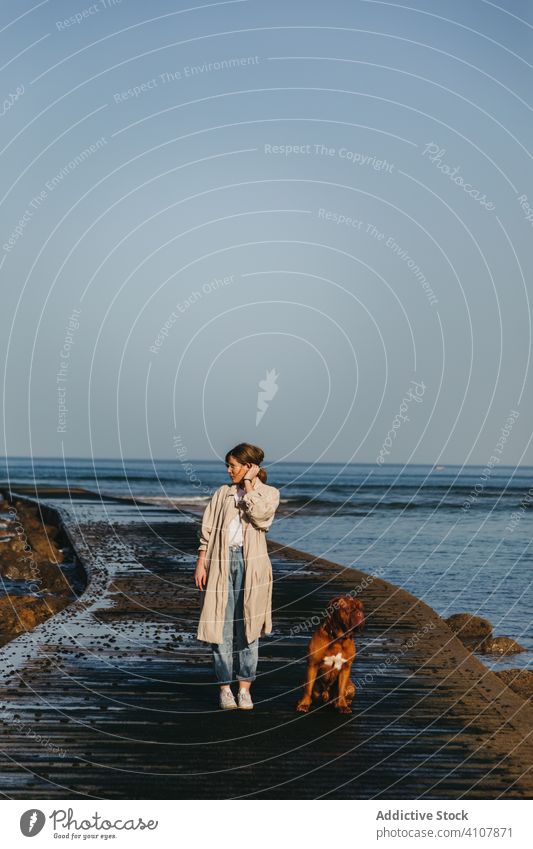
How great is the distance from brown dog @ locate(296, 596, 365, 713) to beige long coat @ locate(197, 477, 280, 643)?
471 mm

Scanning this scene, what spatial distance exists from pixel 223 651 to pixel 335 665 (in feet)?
2.81

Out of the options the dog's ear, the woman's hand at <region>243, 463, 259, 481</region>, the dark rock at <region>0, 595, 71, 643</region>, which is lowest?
the dark rock at <region>0, 595, 71, 643</region>

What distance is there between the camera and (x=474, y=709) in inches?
343

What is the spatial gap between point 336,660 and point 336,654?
47mm

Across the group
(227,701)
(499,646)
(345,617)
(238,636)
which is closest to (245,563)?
(238,636)

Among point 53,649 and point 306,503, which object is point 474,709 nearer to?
point 53,649

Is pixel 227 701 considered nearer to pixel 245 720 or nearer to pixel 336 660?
pixel 245 720

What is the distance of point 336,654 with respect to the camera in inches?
335

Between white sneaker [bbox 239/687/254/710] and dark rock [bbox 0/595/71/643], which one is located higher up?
white sneaker [bbox 239/687/254/710]

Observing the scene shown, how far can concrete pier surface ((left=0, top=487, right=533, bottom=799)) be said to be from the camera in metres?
6.68

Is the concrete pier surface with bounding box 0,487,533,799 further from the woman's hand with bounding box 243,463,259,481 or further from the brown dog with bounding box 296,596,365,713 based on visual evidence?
the woman's hand with bounding box 243,463,259,481

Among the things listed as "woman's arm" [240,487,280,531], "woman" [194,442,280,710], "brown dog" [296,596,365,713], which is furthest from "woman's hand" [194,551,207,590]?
"brown dog" [296,596,365,713]

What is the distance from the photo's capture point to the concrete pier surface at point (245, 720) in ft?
21.9
